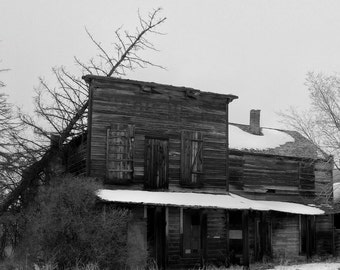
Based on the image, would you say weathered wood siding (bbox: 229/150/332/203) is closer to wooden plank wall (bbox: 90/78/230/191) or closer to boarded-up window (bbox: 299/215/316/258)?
boarded-up window (bbox: 299/215/316/258)

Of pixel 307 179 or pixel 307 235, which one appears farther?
pixel 307 179

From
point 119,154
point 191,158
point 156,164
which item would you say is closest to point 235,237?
point 191,158

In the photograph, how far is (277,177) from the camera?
29.1m

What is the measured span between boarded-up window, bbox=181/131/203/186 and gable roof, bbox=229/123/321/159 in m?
3.63

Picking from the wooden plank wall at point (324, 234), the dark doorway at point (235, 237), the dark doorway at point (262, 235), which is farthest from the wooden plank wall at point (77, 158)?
the wooden plank wall at point (324, 234)

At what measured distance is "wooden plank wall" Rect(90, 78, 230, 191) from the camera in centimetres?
2242

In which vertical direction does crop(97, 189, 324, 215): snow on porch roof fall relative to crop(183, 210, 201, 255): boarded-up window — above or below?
above

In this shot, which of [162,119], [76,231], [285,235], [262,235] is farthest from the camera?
[285,235]

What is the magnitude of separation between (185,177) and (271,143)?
820 cm

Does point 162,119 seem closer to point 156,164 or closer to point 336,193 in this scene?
point 156,164

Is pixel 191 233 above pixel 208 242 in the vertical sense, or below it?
above

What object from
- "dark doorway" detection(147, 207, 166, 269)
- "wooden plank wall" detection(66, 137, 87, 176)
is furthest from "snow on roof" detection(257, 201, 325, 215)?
"wooden plank wall" detection(66, 137, 87, 176)

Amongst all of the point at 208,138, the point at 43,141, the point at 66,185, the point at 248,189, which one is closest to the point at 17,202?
the point at 43,141

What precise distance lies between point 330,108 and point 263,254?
8.05 meters
